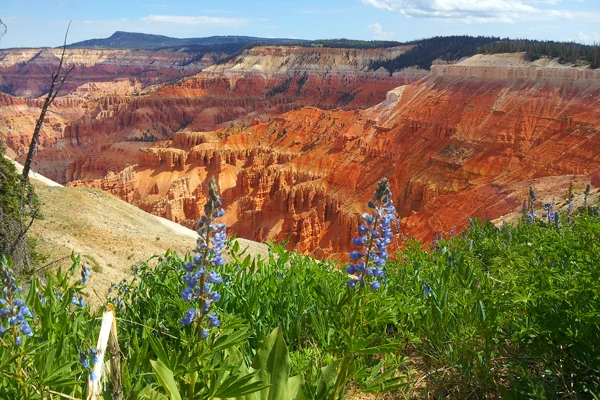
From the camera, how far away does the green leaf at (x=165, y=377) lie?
2.54 m

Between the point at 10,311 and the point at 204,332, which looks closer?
the point at 204,332

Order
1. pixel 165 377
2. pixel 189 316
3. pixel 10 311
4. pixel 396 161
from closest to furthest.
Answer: pixel 165 377
pixel 189 316
pixel 10 311
pixel 396 161

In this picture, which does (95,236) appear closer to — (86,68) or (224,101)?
(224,101)

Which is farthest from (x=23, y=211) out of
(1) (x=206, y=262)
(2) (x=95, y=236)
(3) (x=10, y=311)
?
(2) (x=95, y=236)

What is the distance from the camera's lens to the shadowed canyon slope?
37041 millimetres

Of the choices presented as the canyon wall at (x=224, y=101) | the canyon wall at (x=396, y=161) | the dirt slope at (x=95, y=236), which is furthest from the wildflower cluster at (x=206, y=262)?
the canyon wall at (x=224, y=101)

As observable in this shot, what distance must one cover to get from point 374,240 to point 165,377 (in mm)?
1413

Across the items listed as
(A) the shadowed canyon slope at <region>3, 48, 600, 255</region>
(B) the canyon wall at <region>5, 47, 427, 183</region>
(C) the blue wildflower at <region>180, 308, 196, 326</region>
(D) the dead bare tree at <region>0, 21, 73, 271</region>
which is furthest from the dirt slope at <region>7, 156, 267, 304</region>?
(B) the canyon wall at <region>5, 47, 427, 183</region>

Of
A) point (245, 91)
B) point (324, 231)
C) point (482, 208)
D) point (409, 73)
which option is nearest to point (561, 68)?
point (482, 208)

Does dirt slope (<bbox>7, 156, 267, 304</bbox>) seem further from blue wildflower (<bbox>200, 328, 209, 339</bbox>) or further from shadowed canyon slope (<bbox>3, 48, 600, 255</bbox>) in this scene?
blue wildflower (<bbox>200, 328, 209, 339</bbox>)

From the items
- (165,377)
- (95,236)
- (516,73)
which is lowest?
(95,236)

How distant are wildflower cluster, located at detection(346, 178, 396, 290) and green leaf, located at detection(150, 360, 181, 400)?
3.66 feet

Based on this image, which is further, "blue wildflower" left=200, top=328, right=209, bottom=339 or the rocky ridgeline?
the rocky ridgeline

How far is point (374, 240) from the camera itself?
2949 millimetres
